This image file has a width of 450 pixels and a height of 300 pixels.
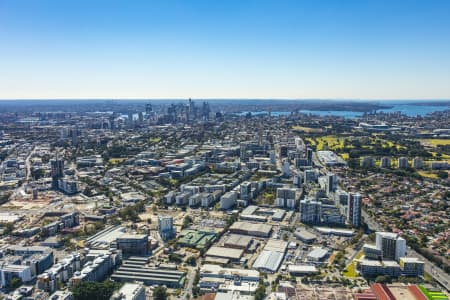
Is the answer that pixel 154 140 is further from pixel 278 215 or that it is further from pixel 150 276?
pixel 150 276

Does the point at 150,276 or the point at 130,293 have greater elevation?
the point at 130,293

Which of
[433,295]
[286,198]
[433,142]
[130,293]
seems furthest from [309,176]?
[433,142]

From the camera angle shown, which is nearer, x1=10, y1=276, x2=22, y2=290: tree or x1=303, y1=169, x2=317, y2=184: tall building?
x1=10, y1=276, x2=22, y2=290: tree

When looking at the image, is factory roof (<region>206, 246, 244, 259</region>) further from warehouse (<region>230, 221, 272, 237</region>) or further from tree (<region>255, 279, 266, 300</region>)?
tree (<region>255, 279, 266, 300</region>)

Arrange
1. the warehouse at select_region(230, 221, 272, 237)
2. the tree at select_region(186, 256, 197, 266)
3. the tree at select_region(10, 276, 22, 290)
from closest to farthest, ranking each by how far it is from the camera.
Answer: the tree at select_region(10, 276, 22, 290)
the tree at select_region(186, 256, 197, 266)
the warehouse at select_region(230, 221, 272, 237)

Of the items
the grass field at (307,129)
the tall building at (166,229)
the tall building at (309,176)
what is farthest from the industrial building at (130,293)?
the grass field at (307,129)

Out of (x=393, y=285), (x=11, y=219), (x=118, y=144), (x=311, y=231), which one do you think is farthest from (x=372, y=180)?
(x=118, y=144)

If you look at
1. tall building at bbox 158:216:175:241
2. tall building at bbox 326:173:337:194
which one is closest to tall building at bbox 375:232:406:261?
tall building at bbox 326:173:337:194

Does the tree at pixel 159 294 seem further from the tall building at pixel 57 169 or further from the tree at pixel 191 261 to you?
the tall building at pixel 57 169
